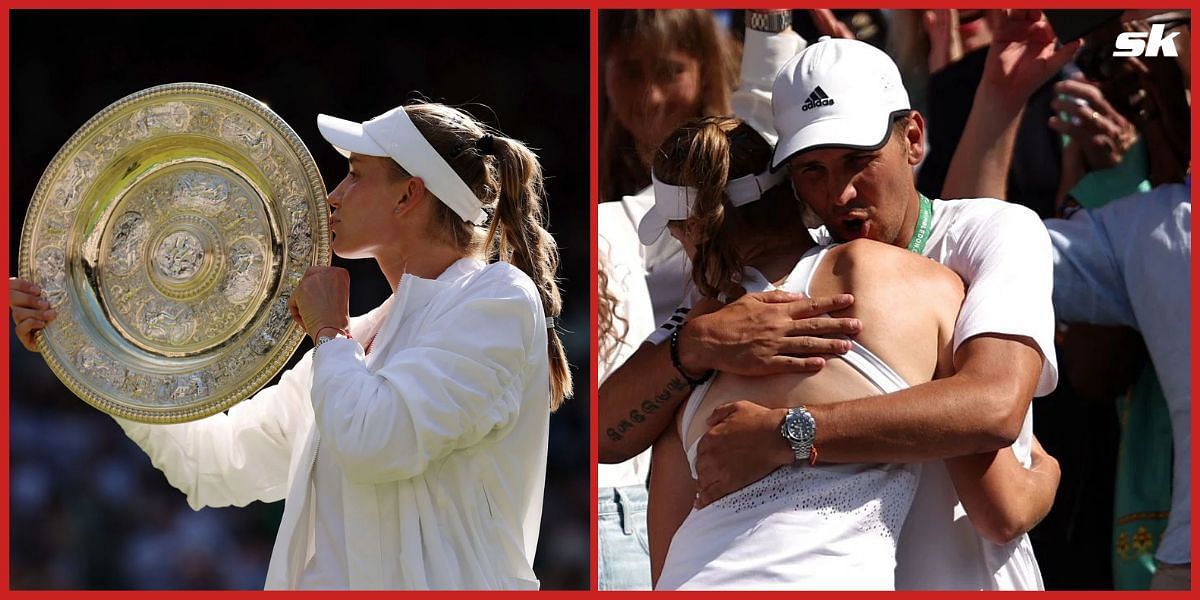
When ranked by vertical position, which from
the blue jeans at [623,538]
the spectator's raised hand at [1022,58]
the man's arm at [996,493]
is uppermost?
the spectator's raised hand at [1022,58]

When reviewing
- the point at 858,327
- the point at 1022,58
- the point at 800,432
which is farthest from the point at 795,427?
the point at 1022,58

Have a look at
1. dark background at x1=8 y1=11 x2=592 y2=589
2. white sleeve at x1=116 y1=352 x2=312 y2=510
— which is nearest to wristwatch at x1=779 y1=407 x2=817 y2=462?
white sleeve at x1=116 y1=352 x2=312 y2=510

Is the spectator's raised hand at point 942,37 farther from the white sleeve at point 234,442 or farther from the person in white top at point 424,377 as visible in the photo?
the white sleeve at point 234,442

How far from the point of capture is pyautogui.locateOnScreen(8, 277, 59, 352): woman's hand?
4.39 m

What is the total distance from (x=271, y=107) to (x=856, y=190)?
418 cm

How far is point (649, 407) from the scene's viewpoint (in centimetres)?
391

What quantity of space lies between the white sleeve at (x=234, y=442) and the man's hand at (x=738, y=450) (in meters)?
1.28

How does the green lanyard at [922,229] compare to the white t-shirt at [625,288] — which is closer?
the green lanyard at [922,229]

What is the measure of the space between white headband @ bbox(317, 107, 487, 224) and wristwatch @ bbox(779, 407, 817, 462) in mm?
1061

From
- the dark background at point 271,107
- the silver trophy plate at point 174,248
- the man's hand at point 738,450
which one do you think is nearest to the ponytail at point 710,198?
the man's hand at point 738,450

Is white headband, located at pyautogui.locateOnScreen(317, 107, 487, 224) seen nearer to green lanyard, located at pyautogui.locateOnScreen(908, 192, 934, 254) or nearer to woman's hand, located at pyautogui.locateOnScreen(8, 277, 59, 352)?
woman's hand, located at pyautogui.locateOnScreen(8, 277, 59, 352)

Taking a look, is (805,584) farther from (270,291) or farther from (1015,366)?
(270,291)

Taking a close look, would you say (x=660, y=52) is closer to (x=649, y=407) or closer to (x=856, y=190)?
(x=856, y=190)

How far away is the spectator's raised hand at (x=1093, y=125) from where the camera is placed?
5.15 meters
